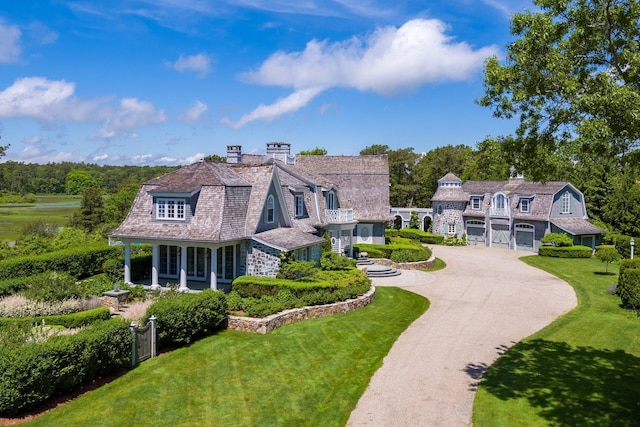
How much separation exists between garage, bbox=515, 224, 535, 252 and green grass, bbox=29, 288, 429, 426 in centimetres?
3294

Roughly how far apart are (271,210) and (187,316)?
10.6 meters

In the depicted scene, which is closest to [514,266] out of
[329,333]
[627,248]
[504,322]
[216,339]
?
[627,248]

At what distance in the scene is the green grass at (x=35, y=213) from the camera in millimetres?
64588

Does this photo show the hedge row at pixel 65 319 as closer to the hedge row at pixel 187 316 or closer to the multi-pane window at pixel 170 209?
the hedge row at pixel 187 316

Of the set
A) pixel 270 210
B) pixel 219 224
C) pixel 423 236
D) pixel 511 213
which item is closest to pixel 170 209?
pixel 219 224

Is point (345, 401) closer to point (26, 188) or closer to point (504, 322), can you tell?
point (504, 322)

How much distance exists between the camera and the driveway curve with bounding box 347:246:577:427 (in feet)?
37.8

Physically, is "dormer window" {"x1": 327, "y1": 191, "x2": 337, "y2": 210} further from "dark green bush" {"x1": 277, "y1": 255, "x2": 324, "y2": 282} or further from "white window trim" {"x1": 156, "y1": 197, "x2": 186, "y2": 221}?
"white window trim" {"x1": 156, "y1": 197, "x2": 186, "y2": 221}

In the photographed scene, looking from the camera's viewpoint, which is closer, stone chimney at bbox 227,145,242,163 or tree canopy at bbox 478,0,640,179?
tree canopy at bbox 478,0,640,179

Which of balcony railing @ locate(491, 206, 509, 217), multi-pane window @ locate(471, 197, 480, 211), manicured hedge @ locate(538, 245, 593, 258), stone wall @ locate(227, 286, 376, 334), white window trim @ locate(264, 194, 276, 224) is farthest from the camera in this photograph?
multi-pane window @ locate(471, 197, 480, 211)

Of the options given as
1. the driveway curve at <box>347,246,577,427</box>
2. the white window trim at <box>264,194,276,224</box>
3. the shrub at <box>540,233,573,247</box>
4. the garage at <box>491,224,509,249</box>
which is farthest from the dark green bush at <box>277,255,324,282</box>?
the garage at <box>491,224,509,249</box>

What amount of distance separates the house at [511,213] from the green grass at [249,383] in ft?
107

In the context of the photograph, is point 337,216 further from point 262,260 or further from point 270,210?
point 262,260

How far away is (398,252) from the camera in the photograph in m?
35.0
